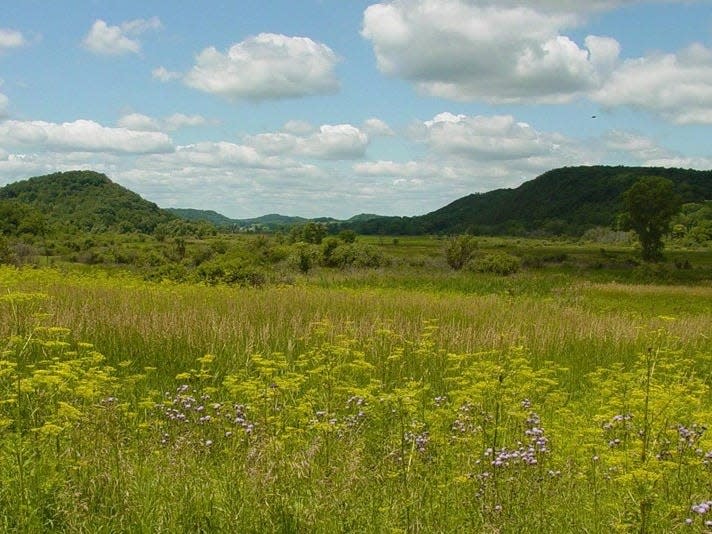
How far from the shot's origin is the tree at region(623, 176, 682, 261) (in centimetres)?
Answer: 6331

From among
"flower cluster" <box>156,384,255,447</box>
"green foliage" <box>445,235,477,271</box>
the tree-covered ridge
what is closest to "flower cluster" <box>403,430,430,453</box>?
"flower cluster" <box>156,384,255,447</box>

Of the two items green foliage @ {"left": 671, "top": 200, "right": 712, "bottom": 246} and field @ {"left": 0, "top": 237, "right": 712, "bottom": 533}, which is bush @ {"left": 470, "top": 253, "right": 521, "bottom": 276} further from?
green foliage @ {"left": 671, "top": 200, "right": 712, "bottom": 246}

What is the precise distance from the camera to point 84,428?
4.70m

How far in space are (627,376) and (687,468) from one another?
2170 mm

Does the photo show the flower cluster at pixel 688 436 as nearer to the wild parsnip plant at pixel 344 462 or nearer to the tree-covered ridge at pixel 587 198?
the wild parsnip plant at pixel 344 462

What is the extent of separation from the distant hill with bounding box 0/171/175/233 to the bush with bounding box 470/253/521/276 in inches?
3643

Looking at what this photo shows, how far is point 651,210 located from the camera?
63.7 m

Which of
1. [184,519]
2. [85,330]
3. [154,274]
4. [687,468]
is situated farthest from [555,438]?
[154,274]

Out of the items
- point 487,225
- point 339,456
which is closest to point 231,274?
point 339,456

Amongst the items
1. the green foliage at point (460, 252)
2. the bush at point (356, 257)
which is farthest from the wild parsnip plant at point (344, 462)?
the green foliage at point (460, 252)

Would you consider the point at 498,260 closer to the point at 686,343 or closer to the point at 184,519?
the point at 686,343

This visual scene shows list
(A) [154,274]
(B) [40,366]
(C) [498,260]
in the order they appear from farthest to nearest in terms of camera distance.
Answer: (C) [498,260] < (A) [154,274] < (B) [40,366]

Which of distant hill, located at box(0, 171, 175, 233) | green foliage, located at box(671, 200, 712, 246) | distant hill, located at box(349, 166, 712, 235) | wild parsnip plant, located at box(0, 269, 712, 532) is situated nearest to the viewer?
wild parsnip plant, located at box(0, 269, 712, 532)

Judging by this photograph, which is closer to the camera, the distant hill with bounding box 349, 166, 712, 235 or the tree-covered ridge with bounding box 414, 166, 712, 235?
the tree-covered ridge with bounding box 414, 166, 712, 235
